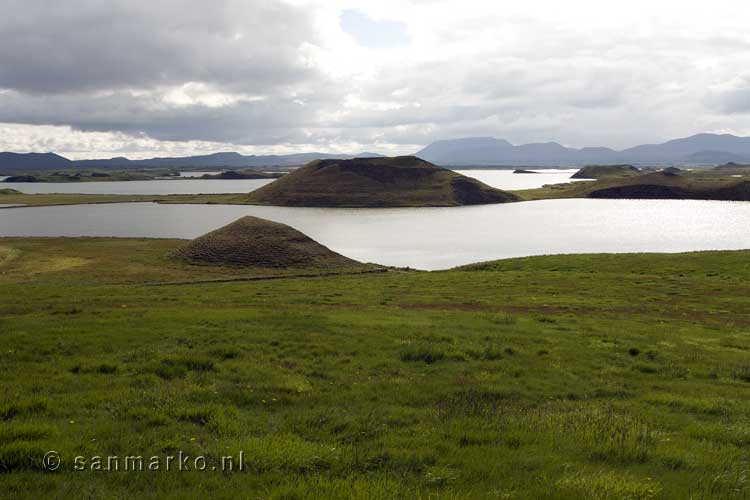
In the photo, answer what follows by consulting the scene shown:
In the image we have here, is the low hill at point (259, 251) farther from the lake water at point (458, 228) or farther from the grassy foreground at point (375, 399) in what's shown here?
the grassy foreground at point (375, 399)

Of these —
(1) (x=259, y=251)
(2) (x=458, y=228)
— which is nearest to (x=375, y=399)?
(1) (x=259, y=251)

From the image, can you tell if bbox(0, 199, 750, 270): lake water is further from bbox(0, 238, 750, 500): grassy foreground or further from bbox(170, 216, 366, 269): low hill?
bbox(0, 238, 750, 500): grassy foreground

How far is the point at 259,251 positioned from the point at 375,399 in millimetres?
65384

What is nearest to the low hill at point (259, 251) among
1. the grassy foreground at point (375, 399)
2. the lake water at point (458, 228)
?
the lake water at point (458, 228)

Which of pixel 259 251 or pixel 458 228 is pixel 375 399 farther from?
pixel 458 228

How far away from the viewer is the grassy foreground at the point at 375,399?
8.44 m

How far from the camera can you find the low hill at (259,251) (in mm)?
74000

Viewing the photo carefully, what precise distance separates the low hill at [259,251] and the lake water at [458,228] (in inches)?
358

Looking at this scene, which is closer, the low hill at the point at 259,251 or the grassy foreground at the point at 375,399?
the grassy foreground at the point at 375,399

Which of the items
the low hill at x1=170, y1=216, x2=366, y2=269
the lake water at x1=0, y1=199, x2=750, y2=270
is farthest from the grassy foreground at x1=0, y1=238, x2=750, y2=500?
the lake water at x1=0, y1=199, x2=750, y2=270

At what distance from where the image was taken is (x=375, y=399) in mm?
14031

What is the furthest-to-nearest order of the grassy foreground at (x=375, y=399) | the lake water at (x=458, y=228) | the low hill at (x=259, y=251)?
the lake water at (x=458, y=228)
the low hill at (x=259, y=251)
the grassy foreground at (x=375, y=399)

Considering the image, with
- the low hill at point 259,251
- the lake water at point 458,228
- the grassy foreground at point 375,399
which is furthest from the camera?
the lake water at point 458,228

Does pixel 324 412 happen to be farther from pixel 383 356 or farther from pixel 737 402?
pixel 737 402
